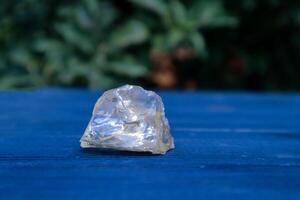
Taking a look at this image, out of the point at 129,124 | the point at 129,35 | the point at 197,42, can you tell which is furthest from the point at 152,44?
the point at 129,124

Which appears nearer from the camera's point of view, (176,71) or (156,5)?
(156,5)

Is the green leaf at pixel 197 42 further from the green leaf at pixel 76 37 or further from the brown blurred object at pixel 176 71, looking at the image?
the green leaf at pixel 76 37

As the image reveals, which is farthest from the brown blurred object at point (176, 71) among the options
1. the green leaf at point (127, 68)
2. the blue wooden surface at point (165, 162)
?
the blue wooden surface at point (165, 162)

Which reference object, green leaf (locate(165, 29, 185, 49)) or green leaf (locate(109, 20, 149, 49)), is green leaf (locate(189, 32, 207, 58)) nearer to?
green leaf (locate(165, 29, 185, 49))

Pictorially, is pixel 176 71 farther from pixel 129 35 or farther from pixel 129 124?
pixel 129 124

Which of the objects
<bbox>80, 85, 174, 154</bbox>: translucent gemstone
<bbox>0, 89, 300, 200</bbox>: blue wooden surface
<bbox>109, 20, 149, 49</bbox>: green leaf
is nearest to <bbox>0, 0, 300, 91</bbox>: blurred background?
<bbox>109, 20, 149, 49</bbox>: green leaf

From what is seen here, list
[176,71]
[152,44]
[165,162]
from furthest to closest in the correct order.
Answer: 1. [176,71]
2. [152,44]
3. [165,162]
